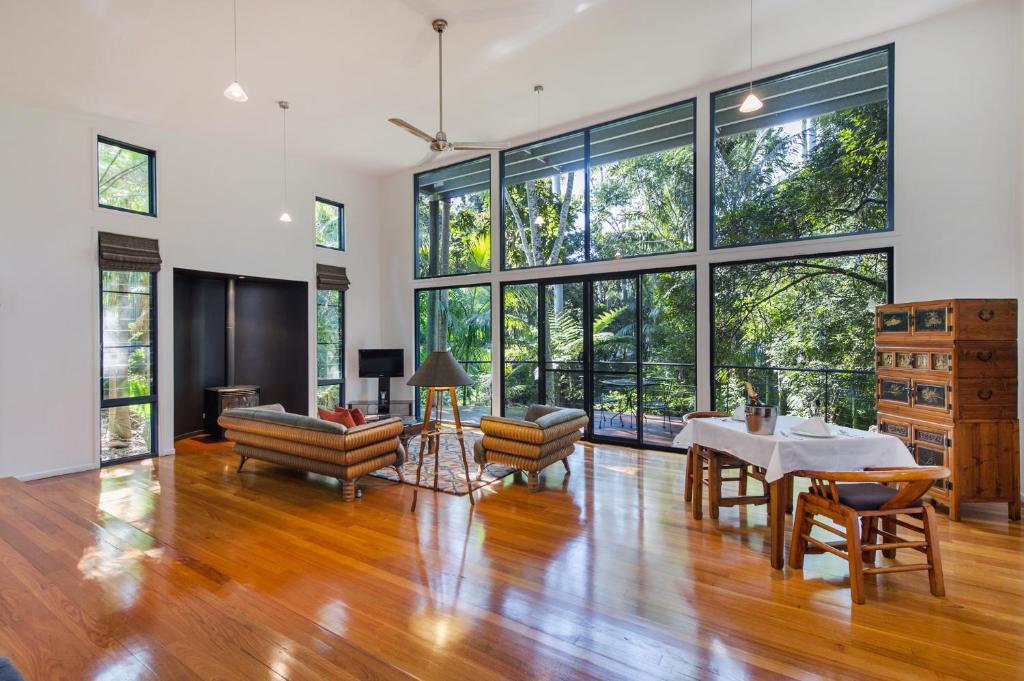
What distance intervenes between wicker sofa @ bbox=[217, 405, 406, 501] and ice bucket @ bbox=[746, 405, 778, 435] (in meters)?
3.09

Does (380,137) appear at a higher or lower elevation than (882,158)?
higher

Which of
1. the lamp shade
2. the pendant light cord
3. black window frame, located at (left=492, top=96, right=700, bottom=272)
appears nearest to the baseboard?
the lamp shade

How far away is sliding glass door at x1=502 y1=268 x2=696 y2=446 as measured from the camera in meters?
5.82

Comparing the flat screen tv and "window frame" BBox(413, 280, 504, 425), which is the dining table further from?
the flat screen tv

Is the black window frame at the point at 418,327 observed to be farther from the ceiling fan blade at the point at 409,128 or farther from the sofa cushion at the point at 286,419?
the ceiling fan blade at the point at 409,128

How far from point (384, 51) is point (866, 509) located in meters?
5.13

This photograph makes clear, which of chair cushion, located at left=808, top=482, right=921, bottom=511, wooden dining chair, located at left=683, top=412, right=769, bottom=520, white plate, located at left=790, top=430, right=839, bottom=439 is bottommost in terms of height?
wooden dining chair, located at left=683, top=412, right=769, bottom=520

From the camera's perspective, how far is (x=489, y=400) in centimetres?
734

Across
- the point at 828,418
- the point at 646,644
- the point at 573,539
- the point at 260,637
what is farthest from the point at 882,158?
the point at 260,637

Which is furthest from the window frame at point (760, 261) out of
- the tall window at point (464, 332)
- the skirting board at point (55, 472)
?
the skirting board at point (55, 472)

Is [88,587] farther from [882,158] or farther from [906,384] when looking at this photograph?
[882,158]

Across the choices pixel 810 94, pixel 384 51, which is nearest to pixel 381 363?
pixel 384 51

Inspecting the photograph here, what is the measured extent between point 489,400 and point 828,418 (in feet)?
14.1

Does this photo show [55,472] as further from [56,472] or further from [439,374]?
[439,374]
